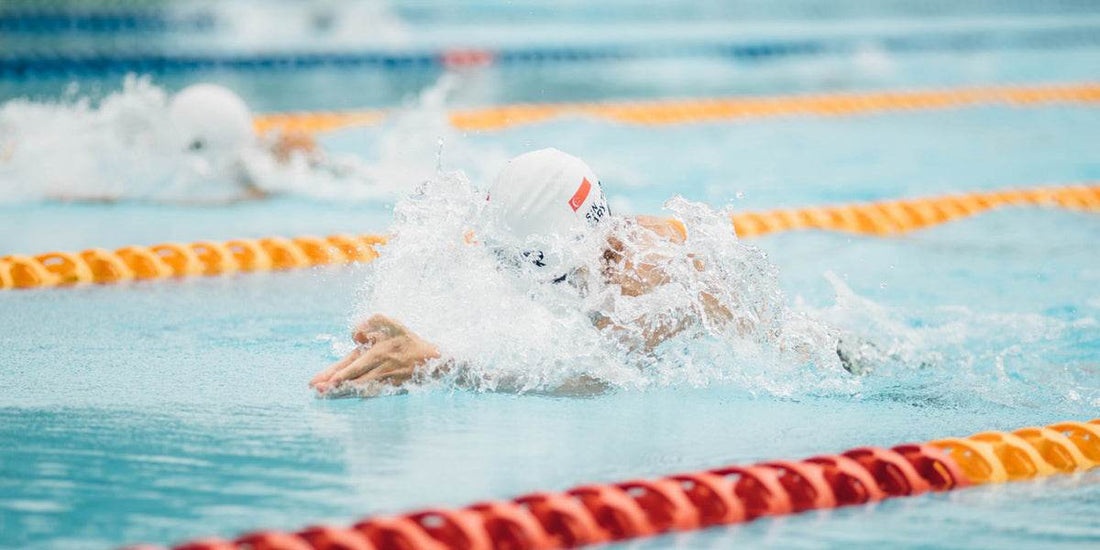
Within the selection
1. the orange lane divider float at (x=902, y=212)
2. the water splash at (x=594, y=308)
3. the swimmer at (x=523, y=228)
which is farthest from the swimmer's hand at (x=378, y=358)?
the orange lane divider float at (x=902, y=212)

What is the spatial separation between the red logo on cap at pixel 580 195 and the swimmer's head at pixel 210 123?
398 cm

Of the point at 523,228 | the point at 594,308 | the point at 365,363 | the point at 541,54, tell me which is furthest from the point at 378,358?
the point at 541,54

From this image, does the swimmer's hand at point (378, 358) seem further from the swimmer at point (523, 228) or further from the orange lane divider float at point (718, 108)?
the orange lane divider float at point (718, 108)

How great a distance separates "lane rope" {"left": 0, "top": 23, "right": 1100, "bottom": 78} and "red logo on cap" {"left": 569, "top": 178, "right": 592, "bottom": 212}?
7821 mm

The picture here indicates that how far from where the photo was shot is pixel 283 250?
5863 mm

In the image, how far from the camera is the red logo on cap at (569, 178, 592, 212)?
3.66 m

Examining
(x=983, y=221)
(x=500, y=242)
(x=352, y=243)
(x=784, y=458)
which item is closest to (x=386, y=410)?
(x=500, y=242)

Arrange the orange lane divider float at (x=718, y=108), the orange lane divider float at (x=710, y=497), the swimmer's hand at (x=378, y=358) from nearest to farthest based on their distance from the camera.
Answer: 1. the orange lane divider float at (x=710, y=497)
2. the swimmer's hand at (x=378, y=358)
3. the orange lane divider float at (x=718, y=108)

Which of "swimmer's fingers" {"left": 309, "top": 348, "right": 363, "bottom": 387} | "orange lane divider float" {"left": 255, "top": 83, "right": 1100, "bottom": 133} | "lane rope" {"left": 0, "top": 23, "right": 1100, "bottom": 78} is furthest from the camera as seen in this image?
"lane rope" {"left": 0, "top": 23, "right": 1100, "bottom": 78}

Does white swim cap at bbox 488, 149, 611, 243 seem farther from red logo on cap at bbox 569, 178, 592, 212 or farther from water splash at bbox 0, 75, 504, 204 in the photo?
water splash at bbox 0, 75, 504, 204

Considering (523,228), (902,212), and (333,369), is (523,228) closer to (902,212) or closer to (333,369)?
(333,369)

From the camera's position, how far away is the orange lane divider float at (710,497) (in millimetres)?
2627

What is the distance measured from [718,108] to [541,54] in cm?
255

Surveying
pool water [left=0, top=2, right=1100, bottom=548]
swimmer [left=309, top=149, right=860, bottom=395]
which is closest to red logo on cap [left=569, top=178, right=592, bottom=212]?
swimmer [left=309, top=149, right=860, bottom=395]
